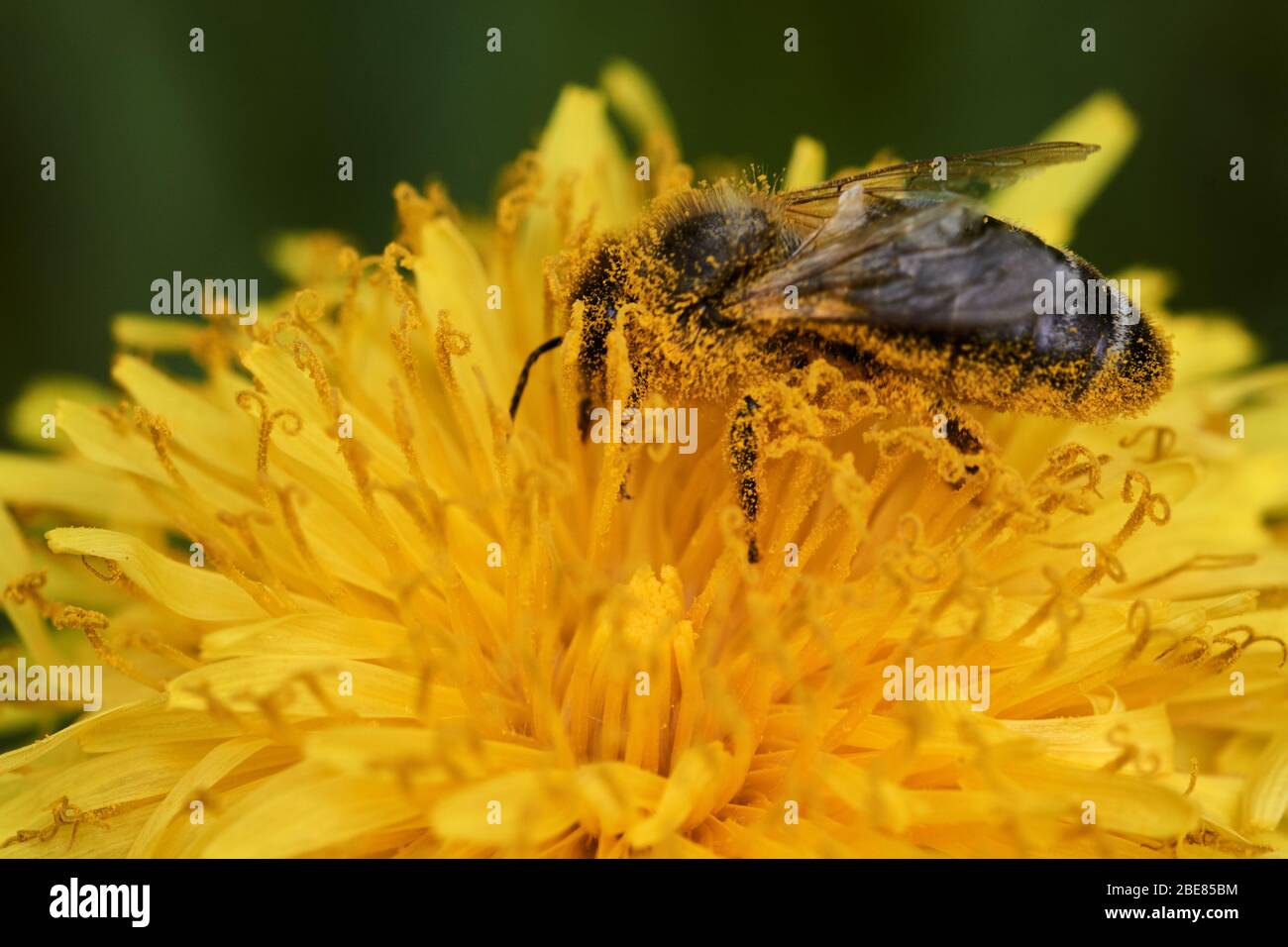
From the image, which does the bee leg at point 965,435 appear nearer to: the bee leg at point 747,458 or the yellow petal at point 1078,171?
the bee leg at point 747,458

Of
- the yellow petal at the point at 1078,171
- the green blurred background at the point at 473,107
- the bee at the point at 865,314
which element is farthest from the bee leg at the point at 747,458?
the green blurred background at the point at 473,107

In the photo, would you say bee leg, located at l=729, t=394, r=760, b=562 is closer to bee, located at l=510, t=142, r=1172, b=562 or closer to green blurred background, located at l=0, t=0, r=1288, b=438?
bee, located at l=510, t=142, r=1172, b=562

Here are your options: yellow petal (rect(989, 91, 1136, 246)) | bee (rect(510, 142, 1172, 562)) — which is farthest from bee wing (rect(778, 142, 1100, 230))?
yellow petal (rect(989, 91, 1136, 246))

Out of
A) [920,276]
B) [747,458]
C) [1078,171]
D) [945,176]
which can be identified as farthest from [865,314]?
[1078,171]

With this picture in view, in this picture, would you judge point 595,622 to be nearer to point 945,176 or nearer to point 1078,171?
point 945,176
